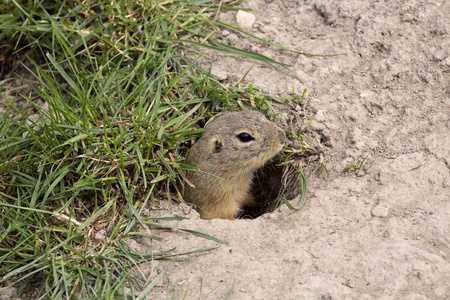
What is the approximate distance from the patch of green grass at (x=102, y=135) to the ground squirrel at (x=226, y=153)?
0.23m

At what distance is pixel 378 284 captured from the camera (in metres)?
3.46

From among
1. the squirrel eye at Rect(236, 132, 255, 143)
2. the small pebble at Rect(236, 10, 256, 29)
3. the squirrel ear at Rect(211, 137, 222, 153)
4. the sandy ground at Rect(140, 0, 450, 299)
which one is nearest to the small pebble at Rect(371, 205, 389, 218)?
the sandy ground at Rect(140, 0, 450, 299)

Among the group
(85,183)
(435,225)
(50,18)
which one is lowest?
(85,183)

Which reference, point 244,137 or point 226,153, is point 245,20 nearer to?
point 244,137

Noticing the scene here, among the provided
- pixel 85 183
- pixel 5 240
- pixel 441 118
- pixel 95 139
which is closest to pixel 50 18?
pixel 95 139

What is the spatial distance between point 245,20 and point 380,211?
2.94 metres

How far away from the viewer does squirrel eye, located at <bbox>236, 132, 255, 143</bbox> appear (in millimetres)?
4848

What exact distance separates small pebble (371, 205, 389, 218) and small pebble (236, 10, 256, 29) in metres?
2.81

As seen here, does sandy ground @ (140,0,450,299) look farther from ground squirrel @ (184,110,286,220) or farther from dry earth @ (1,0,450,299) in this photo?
ground squirrel @ (184,110,286,220)

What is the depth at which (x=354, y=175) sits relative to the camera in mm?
4504

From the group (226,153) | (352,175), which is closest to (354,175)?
(352,175)

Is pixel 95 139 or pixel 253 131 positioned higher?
pixel 253 131

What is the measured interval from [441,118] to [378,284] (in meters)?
1.88

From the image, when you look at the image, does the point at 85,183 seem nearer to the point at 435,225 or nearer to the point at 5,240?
the point at 5,240
